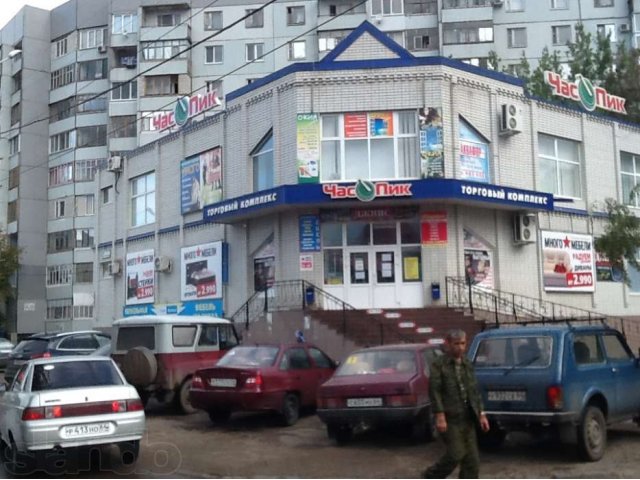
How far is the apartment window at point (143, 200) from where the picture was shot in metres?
30.7

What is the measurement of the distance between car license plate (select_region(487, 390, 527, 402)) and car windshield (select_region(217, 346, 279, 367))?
484 centimetres

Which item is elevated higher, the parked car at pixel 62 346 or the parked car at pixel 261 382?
the parked car at pixel 62 346

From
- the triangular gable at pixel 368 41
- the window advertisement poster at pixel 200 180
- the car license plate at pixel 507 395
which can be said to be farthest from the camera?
the window advertisement poster at pixel 200 180

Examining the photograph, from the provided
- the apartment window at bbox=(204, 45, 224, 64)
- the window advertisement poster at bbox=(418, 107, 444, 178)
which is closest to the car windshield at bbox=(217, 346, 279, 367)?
the window advertisement poster at bbox=(418, 107, 444, 178)

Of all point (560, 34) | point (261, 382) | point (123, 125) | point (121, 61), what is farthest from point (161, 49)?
point (261, 382)

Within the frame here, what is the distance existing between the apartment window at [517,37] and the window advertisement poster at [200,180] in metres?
32.5

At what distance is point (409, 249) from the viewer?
75.0ft

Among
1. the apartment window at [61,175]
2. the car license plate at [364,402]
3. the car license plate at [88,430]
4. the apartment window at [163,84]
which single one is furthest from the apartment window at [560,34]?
the car license plate at [88,430]

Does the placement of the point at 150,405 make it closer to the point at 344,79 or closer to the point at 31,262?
the point at 344,79

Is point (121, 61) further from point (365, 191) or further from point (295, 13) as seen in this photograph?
point (365, 191)

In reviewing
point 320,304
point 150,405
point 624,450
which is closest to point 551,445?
point 624,450

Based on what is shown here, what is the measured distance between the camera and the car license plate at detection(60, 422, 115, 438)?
30.5ft

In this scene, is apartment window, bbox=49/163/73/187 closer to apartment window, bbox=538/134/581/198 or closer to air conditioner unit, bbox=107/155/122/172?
air conditioner unit, bbox=107/155/122/172

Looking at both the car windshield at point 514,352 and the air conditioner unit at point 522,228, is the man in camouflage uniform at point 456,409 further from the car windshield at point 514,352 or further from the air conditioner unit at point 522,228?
the air conditioner unit at point 522,228
